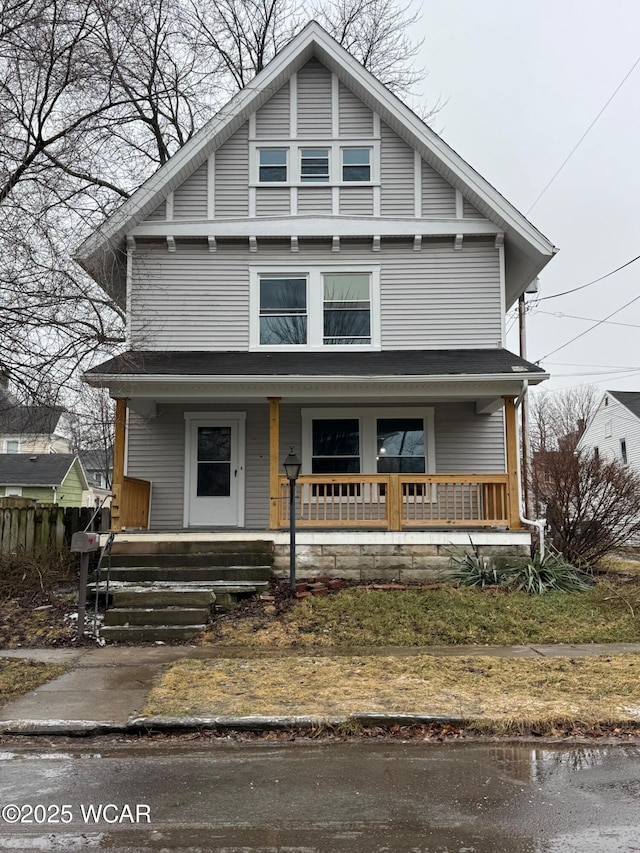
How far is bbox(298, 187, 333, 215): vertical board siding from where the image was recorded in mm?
13391

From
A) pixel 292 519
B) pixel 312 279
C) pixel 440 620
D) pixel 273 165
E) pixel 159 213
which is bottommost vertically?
pixel 440 620

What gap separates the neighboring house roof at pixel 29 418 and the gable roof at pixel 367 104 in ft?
9.50

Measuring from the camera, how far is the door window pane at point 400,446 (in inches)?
512

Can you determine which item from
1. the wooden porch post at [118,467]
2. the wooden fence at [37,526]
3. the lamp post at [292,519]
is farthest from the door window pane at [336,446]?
the wooden fence at [37,526]

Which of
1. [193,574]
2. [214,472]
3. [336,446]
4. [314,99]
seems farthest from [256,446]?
[314,99]

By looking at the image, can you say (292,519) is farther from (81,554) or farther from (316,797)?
(316,797)

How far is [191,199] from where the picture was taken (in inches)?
524

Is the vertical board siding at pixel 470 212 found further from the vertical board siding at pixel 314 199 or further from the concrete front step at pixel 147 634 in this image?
the concrete front step at pixel 147 634

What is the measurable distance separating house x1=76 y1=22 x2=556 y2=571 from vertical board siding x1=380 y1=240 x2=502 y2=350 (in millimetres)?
28

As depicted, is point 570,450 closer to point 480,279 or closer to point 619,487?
point 619,487

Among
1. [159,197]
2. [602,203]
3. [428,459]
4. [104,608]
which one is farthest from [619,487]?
[602,203]

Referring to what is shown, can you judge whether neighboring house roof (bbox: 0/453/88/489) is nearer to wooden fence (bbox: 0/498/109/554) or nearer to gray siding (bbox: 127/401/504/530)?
wooden fence (bbox: 0/498/109/554)

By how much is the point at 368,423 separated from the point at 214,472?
10.3 ft

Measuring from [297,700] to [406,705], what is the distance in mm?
916
